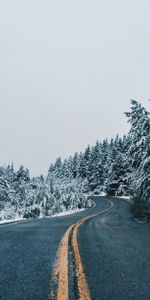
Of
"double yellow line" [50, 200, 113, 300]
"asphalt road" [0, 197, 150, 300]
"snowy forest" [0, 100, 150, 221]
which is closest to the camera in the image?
"double yellow line" [50, 200, 113, 300]

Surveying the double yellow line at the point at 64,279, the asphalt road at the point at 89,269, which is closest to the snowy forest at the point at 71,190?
the asphalt road at the point at 89,269

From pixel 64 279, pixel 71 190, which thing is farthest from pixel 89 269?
pixel 71 190

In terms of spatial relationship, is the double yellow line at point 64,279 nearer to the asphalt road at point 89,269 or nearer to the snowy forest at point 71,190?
the asphalt road at point 89,269

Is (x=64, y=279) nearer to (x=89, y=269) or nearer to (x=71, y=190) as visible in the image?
(x=89, y=269)

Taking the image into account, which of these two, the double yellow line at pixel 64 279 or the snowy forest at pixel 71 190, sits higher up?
the snowy forest at pixel 71 190

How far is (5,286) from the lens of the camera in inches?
141

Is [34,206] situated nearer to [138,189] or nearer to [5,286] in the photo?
[138,189]

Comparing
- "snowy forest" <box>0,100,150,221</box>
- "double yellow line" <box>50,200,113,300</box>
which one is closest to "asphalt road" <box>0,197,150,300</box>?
"double yellow line" <box>50,200,113,300</box>

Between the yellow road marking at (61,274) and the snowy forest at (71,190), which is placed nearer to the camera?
the yellow road marking at (61,274)

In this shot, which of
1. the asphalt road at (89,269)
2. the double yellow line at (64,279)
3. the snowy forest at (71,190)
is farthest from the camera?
the snowy forest at (71,190)

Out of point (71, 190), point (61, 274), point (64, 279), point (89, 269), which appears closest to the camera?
point (64, 279)

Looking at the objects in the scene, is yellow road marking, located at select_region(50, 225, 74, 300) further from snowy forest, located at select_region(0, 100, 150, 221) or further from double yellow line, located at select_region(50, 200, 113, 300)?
snowy forest, located at select_region(0, 100, 150, 221)

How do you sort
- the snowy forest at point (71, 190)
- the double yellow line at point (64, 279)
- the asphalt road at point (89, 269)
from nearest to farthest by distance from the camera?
1. the double yellow line at point (64, 279)
2. the asphalt road at point (89, 269)
3. the snowy forest at point (71, 190)

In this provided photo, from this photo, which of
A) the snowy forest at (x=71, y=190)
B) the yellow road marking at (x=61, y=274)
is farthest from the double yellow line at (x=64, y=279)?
the snowy forest at (x=71, y=190)
